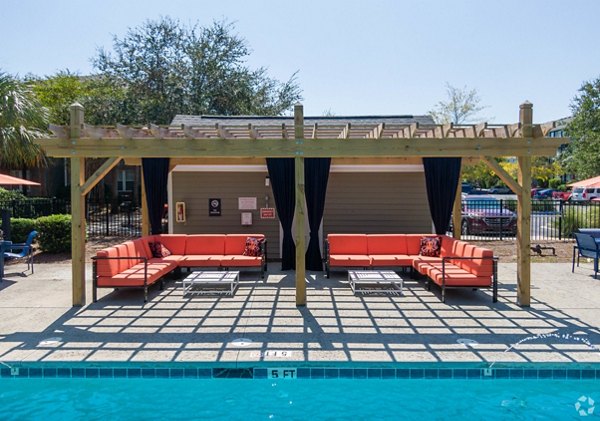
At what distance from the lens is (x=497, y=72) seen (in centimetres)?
1703

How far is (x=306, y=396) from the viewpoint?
4734mm

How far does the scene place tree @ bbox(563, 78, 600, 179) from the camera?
87.9 ft

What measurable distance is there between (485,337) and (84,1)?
1195 cm

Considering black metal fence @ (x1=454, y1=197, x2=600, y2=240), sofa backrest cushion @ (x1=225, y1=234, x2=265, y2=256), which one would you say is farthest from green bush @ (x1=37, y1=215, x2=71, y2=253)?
black metal fence @ (x1=454, y1=197, x2=600, y2=240)

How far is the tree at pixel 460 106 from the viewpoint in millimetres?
30703

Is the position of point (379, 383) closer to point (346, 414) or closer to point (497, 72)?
point (346, 414)

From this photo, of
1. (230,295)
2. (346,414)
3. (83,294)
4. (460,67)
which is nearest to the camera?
(346,414)

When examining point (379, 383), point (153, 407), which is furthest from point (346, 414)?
point (153, 407)

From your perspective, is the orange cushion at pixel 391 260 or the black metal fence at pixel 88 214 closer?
the orange cushion at pixel 391 260

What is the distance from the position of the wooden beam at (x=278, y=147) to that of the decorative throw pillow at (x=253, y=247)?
2973 mm

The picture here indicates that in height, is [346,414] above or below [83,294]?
below

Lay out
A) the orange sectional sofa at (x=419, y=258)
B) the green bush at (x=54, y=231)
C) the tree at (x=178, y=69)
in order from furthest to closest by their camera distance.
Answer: the tree at (x=178, y=69), the green bush at (x=54, y=231), the orange sectional sofa at (x=419, y=258)

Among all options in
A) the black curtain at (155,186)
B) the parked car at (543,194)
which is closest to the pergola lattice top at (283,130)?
the black curtain at (155,186)

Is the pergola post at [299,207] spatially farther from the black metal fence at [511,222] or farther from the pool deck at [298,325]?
the black metal fence at [511,222]
